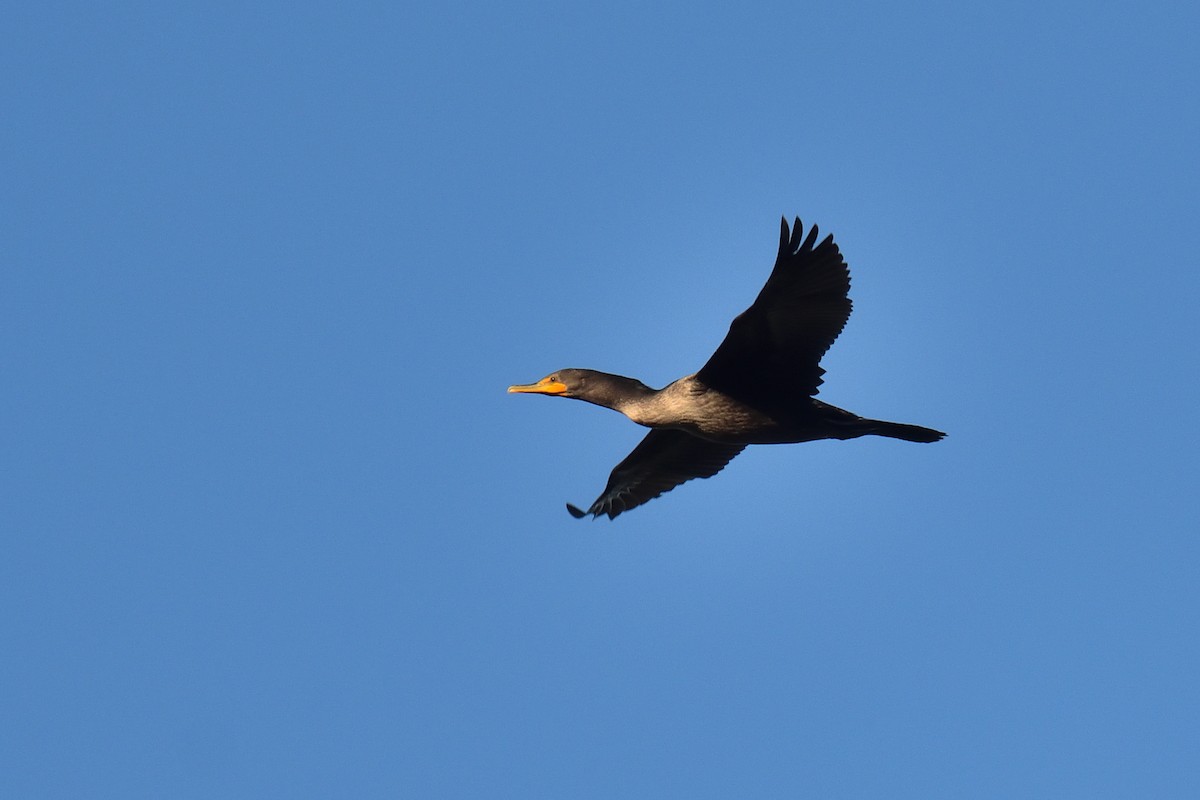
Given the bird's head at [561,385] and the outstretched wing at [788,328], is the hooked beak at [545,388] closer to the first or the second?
the bird's head at [561,385]

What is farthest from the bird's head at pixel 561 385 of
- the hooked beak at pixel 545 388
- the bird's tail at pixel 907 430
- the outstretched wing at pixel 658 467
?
the bird's tail at pixel 907 430

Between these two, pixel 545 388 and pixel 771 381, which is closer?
pixel 771 381

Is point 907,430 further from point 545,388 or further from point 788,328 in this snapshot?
point 545,388

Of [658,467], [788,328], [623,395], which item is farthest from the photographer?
[658,467]

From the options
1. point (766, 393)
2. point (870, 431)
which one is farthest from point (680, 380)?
point (870, 431)

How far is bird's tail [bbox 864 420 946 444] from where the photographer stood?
11.5 m

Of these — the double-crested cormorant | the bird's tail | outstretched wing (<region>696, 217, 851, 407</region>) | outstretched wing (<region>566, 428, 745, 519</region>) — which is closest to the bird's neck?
the double-crested cormorant

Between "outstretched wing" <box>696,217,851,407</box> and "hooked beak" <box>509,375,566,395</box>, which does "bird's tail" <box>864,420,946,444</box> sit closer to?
"outstretched wing" <box>696,217,851,407</box>

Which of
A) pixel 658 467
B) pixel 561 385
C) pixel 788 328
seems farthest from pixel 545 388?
pixel 788 328

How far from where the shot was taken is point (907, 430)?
1156 centimetres

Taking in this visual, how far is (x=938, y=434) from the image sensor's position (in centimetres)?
1154

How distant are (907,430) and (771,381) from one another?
3.54ft

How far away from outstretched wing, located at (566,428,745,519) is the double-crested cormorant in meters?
0.40

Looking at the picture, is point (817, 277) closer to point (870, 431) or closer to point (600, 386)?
point (870, 431)
